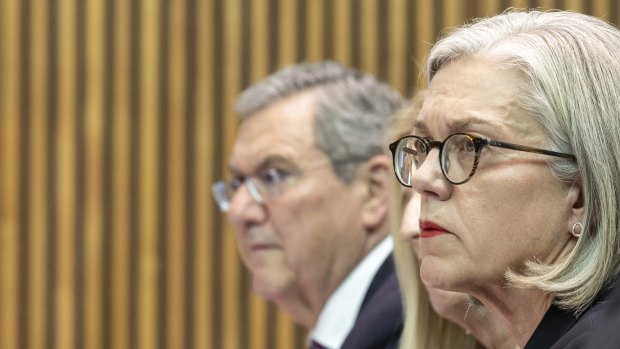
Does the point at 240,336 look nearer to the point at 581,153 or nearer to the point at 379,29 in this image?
the point at 379,29

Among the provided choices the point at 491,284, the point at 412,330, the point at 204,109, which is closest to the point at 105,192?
the point at 204,109

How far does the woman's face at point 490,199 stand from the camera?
153 centimetres

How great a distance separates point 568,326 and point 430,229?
0.75 ft

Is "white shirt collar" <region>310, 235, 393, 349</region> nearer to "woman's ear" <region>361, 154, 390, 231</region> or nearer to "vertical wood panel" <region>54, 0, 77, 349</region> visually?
"woman's ear" <region>361, 154, 390, 231</region>

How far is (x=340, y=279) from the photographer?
2844 mm

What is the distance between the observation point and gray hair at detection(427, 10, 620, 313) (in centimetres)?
149

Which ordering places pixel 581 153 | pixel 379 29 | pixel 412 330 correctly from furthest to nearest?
1. pixel 379 29
2. pixel 412 330
3. pixel 581 153

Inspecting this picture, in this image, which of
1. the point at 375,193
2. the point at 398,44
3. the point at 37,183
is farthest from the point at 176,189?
the point at 375,193

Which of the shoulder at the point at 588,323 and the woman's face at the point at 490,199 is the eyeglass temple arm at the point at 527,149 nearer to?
the woman's face at the point at 490,199

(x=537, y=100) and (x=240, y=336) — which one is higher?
(x=537, y=100)

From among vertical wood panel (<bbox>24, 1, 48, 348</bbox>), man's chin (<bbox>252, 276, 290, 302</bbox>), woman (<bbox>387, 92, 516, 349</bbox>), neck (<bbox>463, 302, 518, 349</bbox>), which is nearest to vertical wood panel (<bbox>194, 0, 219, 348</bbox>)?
vertical wood panel (<bbox>24, 1, 48, 348</bbox>)

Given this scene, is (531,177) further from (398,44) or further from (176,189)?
(176,189)

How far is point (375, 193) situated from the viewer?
9.37ft

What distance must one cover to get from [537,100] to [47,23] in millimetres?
2805
